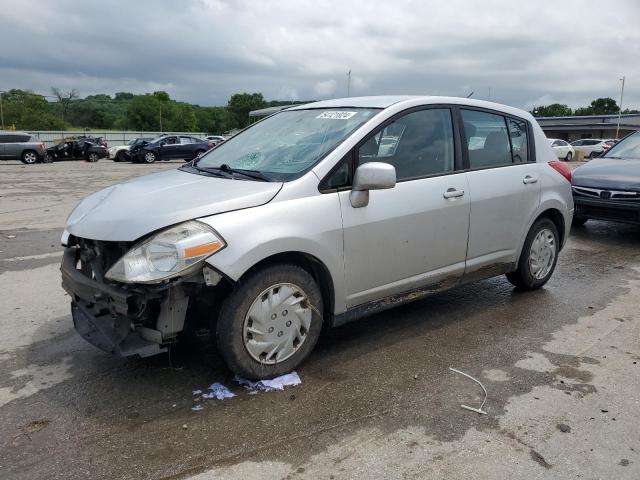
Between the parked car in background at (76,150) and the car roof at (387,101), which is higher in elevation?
the car roof at (387,101)

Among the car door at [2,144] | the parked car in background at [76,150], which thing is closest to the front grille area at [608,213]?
the car door at [2,144]

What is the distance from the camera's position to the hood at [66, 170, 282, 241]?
3.13 meters

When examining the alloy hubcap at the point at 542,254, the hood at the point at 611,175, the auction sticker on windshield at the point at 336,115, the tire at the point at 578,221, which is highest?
the auction sticker on windshield at the point at 336,115

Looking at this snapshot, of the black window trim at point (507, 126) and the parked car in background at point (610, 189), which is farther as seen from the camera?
the parked car in background at point (610, 189)

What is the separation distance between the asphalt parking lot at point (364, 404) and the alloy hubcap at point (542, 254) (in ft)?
1.30

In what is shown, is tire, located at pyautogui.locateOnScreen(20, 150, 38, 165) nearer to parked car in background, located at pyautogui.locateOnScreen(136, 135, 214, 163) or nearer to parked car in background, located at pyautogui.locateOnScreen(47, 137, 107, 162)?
parked car in background, located at pyautogui.locateOnScreen(47, 137, 107, 162)

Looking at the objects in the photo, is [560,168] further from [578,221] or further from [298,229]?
[578,221]

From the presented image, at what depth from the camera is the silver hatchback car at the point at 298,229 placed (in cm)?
312

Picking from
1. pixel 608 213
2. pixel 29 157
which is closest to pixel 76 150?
pixel 29 157

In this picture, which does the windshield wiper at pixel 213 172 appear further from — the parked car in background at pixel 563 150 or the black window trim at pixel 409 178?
the parked car in background at pixel 563 150

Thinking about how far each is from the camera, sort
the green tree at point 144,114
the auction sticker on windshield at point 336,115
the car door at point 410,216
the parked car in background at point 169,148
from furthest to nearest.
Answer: the green tree at point 144,114
the parked car in background at point 169,148
the auction sticker on windshield at point 336,115
the car door at point 410,216

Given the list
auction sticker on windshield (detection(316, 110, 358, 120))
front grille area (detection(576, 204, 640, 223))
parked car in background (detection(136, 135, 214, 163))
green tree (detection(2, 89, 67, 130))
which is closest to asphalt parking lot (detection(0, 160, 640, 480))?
auction sticker on windshield (detection(316, 110, 358, 120))

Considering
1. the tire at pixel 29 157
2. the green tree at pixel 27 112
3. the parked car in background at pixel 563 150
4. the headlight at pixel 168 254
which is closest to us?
the headlight at pixel 168 254

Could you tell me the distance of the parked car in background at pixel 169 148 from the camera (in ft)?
97.9
